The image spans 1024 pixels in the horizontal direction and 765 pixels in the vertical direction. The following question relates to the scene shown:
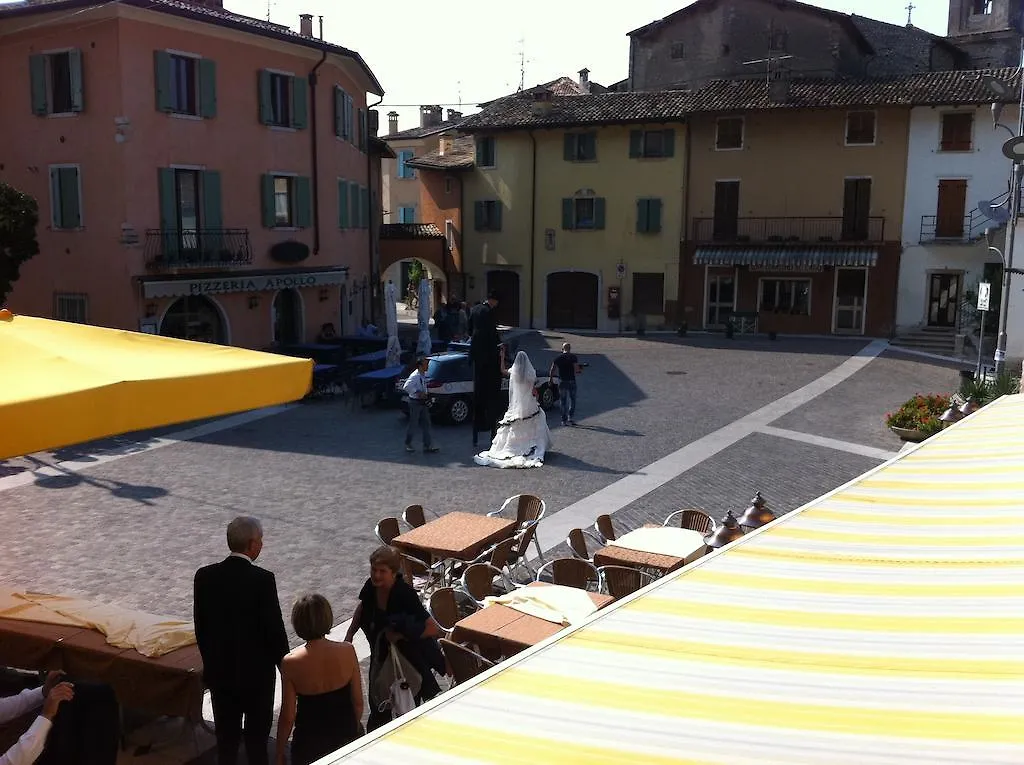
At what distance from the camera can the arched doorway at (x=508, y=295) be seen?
133 ft

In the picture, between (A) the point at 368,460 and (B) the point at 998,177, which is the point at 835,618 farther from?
(B) the point at 998,177

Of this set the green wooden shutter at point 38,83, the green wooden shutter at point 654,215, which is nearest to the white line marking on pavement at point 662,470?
the green wooden shutter at point 654,215

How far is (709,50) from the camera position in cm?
4112

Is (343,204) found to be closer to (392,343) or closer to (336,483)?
(392,343)

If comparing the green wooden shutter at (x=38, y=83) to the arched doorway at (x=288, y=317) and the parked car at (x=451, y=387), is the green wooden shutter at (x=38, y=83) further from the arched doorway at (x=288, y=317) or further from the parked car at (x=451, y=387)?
the parked car at (x=451, y=387)

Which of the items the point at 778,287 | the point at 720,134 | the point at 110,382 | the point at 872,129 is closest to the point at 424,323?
the point at 778,287

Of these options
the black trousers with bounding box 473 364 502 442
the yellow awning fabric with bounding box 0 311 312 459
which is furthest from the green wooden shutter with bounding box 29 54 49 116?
the yellow awning fabric with bounding box 0 311 312 459

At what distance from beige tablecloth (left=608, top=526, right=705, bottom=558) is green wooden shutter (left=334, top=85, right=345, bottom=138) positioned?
23118 millimetres

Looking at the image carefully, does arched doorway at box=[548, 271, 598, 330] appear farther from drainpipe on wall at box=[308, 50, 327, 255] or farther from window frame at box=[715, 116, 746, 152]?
drainpipe on wall at box=[308, 50, 327, 255]

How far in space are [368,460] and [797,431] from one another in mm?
8246

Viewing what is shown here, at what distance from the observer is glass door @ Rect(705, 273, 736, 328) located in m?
36.9

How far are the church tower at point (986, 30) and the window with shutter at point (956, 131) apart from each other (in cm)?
2059

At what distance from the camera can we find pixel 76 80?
22.2 metres

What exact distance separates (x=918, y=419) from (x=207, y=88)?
720 inches
